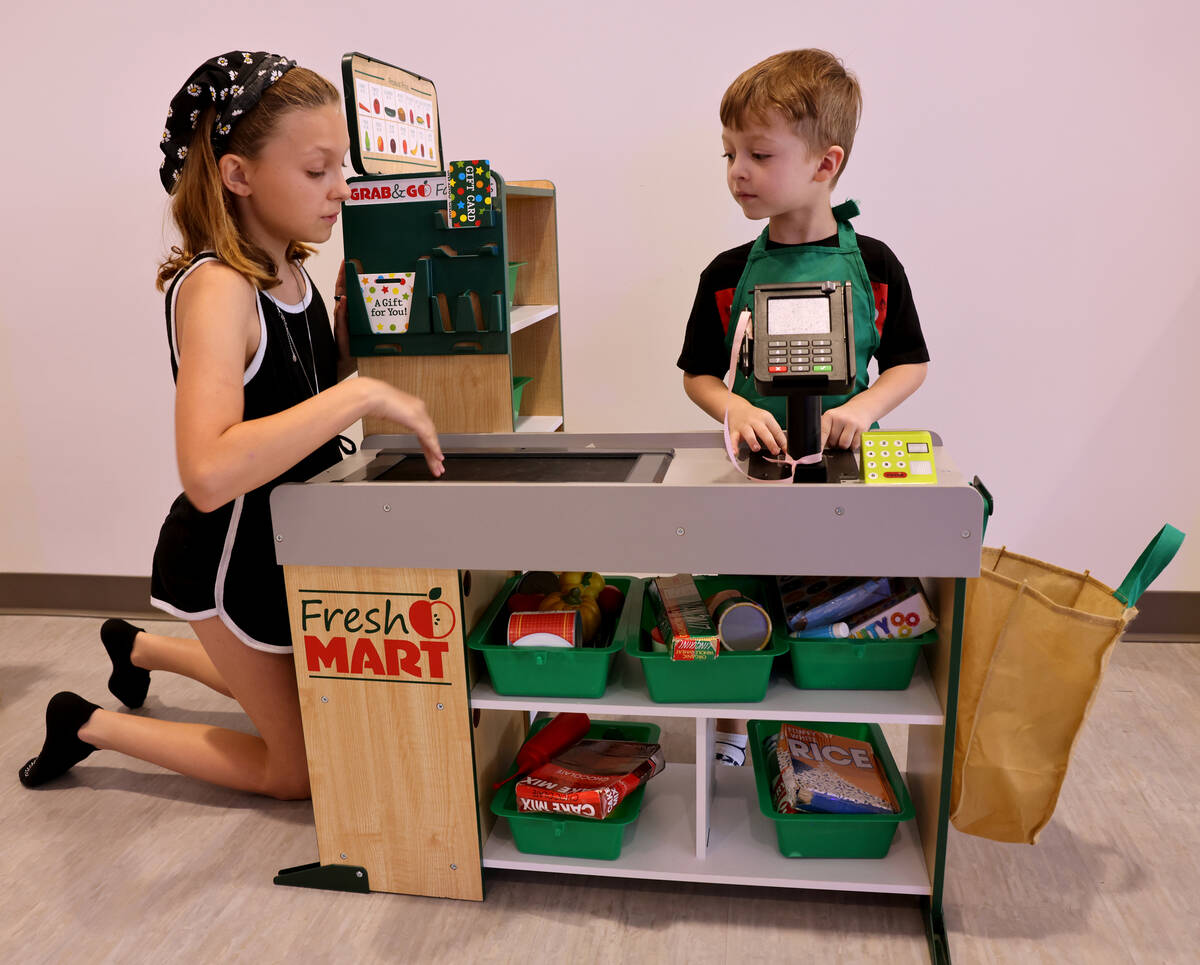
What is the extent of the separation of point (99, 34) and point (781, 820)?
2713mm

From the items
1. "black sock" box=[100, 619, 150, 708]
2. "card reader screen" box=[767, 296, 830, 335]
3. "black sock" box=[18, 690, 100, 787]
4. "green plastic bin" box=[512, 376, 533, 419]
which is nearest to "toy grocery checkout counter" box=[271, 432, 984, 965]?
"card reader screen" box=[767, 296, 830, 335]

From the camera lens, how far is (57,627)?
3002 mm

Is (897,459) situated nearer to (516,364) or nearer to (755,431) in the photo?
(755,431)

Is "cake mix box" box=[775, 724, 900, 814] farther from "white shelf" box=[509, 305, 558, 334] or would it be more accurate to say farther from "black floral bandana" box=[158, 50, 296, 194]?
"black floral bandana" box=[158, 50, 296, 194]

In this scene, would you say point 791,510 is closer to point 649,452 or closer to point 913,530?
point 913,530

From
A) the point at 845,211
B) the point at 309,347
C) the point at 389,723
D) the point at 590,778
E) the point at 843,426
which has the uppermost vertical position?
the point at 845,211

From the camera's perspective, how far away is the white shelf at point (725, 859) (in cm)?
157

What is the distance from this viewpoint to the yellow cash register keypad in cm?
135

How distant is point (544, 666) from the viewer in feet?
5.06

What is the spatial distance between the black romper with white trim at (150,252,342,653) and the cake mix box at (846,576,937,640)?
1.02 m

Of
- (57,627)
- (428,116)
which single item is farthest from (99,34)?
(57,627)

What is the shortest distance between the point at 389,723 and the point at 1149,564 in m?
1.23

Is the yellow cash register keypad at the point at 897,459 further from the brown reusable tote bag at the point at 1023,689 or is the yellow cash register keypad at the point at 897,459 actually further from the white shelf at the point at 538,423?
the white shelf at the point at 538,423

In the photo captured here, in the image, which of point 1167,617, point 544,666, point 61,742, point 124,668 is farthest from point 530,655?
point 1167,617
